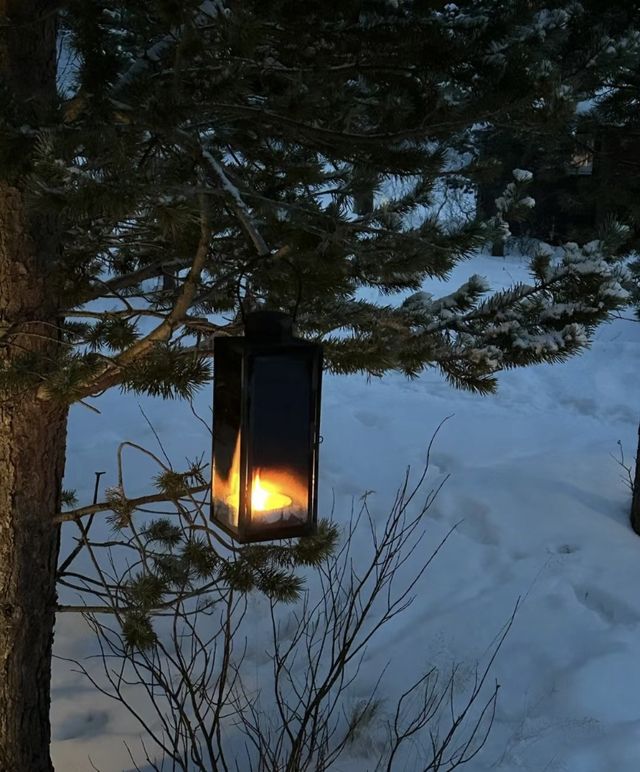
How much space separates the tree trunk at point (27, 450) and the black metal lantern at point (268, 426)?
2.95ft

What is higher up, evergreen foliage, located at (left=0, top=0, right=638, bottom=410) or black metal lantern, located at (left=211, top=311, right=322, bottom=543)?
evergreen foliage, located at (left=0, top=0, right=638, bottom=410)

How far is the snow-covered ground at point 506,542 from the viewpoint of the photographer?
3.94 meters

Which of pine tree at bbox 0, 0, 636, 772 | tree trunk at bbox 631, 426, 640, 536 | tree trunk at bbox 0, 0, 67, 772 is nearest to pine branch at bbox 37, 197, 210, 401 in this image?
pine tree at bbox 0, 0, 636, 772

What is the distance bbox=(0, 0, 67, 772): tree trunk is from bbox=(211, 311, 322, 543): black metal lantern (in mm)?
899

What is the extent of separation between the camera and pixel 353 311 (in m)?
3.15

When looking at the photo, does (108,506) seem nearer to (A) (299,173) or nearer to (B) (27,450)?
(B) (27,450)

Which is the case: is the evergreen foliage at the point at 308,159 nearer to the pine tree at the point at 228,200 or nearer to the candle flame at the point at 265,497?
the pine tree at the point at 228,200

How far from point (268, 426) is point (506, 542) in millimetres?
4403

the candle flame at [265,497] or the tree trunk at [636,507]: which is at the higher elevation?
the candle flame at [265,497]

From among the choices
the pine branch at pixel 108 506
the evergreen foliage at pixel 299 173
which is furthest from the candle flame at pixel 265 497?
the pine branch at pixel 108 506

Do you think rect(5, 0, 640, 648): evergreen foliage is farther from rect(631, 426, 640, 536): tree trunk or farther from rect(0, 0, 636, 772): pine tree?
rect(631, 426, 640, 536): tree trunk

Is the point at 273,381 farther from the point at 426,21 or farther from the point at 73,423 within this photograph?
the point at 73,423

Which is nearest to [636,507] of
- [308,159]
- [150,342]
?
[308,159]

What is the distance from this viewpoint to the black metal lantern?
1.76 metres
